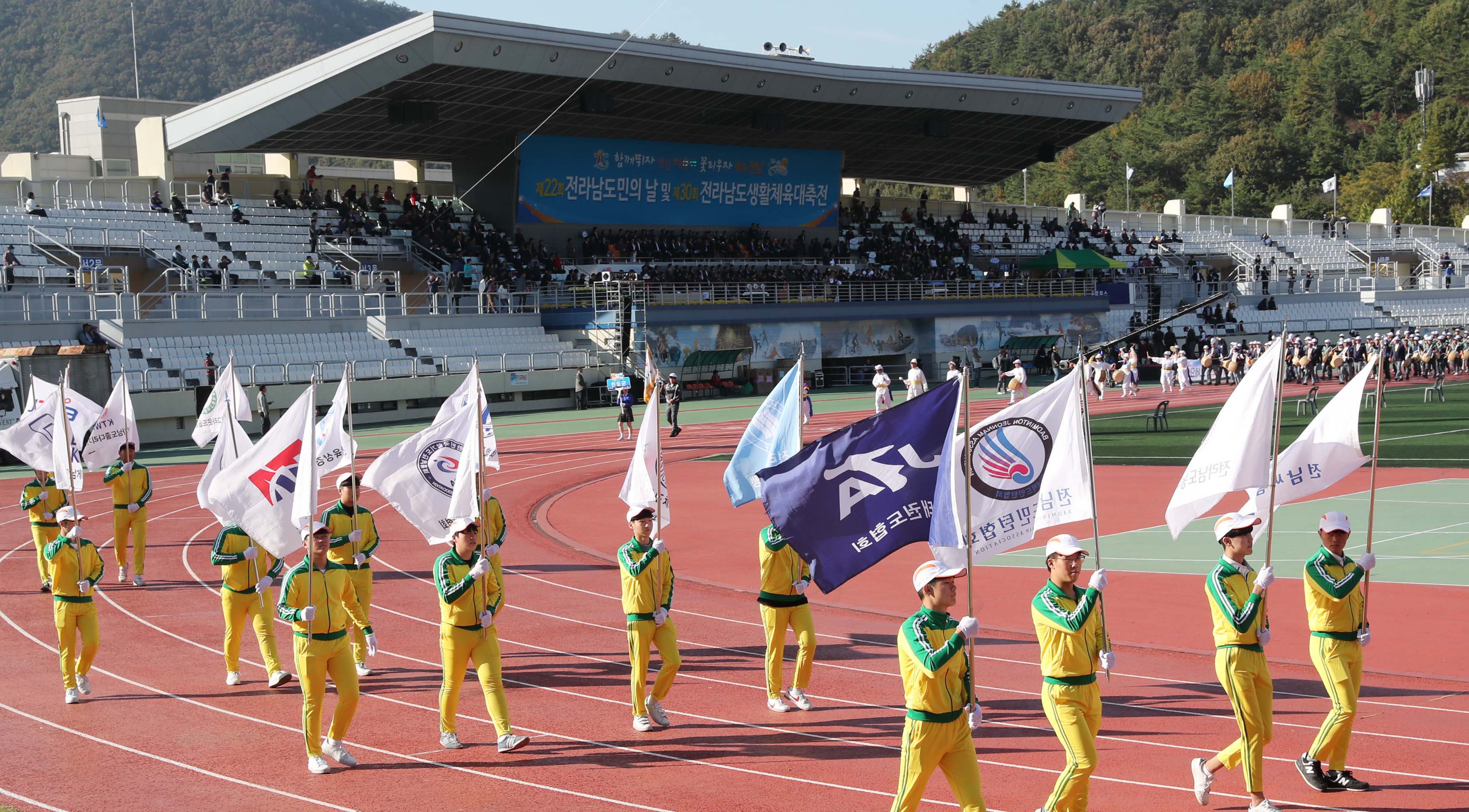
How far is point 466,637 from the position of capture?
32.4 feet

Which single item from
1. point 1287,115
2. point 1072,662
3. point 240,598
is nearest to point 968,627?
point 1072,662

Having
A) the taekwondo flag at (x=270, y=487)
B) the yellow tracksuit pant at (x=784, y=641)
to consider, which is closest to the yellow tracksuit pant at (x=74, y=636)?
the taekwondo flag at (x=270, y=487)

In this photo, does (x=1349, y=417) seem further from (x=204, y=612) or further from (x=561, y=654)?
(x=204, y=612)

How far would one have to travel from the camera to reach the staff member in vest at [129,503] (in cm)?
1698

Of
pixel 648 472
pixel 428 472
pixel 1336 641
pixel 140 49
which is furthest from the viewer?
pixel 140 49

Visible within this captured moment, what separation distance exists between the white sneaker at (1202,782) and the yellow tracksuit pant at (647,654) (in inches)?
154

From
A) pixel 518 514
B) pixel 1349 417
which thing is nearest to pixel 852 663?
pixel 1349 417

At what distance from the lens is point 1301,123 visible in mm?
109312

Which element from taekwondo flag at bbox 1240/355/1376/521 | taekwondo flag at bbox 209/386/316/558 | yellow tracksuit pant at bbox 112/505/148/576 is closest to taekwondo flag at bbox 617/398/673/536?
taekwondo flag at bbox 209/386/316/558

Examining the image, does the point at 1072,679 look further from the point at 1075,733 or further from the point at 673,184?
the point at 673,184

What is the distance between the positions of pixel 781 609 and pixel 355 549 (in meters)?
4.24

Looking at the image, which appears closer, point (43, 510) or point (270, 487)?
point (270, 487)

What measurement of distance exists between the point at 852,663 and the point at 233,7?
182 meters

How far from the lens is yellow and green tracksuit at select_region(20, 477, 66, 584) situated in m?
16.4
